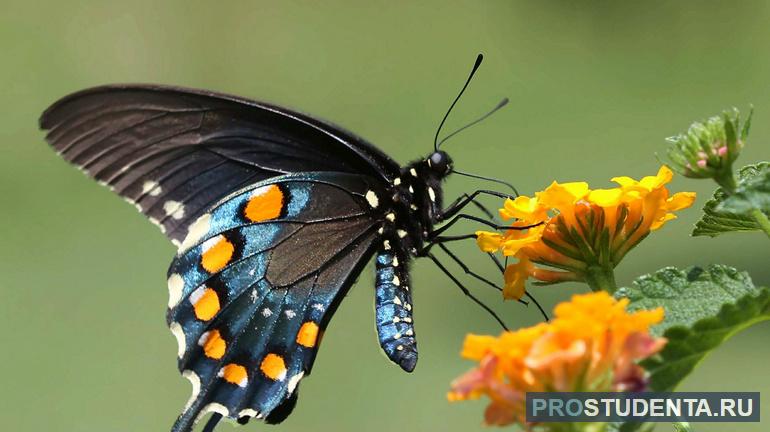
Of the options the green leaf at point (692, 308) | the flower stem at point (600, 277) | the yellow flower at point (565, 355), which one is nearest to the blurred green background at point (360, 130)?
the flower stem at point (600, 277)

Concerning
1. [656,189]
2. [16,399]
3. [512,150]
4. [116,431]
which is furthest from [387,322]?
[512,150]

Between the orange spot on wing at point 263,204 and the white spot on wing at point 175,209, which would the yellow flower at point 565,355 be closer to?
the orange spot on wing at point 263,204

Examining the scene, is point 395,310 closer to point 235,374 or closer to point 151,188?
point 235,374

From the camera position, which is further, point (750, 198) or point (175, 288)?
point (175, 288)

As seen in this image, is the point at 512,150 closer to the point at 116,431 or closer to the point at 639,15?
the point at 639,15

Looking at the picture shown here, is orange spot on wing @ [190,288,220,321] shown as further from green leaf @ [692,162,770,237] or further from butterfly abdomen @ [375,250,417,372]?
green leaf @ [692,162,770,237]

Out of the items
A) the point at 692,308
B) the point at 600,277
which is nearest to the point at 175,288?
the point at 600,277

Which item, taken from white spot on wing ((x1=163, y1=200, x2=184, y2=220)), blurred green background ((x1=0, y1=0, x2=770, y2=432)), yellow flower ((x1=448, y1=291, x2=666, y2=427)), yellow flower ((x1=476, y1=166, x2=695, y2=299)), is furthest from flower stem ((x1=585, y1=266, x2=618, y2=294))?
blurred green background ((x1=0, y1=0, x2=770, y2=432))
